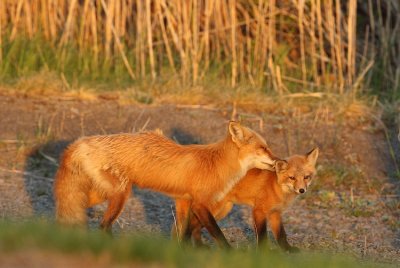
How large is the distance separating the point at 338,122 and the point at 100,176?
4.44 m

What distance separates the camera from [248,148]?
7977 mm

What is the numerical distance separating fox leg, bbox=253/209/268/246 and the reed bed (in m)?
4.32

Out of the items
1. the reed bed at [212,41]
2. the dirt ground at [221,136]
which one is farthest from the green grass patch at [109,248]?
the reed bed at [212,41]

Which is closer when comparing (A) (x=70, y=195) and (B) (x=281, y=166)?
(A) (x=70, y=195)

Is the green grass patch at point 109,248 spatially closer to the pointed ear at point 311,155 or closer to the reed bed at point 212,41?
the pointed ear at point 311,155

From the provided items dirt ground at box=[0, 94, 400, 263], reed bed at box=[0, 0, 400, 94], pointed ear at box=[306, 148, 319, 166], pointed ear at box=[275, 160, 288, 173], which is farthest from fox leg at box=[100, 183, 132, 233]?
reed bed at box=[0, 0, 400, 94]

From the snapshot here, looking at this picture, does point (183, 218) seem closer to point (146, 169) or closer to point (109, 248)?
point (146, 169)

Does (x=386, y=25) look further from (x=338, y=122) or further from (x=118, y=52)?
(x=118, y=52)

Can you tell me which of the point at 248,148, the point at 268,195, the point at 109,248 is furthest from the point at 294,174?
the point at 109,248

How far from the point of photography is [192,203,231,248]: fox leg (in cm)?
758

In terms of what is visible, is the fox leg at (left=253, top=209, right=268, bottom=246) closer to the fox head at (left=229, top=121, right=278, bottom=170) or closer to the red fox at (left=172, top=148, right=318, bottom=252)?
the red fox at (left=172, top=148, right=318, bottom=252)

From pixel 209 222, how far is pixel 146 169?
794 mm

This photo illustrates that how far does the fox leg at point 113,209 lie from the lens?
7.80 meters

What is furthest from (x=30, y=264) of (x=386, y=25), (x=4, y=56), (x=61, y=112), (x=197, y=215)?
(x=386, y=25)
